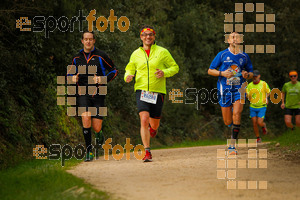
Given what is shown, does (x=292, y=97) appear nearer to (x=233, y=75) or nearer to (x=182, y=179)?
(x=233, y=75)

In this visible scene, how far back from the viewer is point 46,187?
25.7ft

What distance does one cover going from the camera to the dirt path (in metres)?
7.13

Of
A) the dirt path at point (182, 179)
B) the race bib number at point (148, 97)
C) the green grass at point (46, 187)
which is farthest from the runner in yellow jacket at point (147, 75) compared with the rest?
the green grass at point (46, 187)

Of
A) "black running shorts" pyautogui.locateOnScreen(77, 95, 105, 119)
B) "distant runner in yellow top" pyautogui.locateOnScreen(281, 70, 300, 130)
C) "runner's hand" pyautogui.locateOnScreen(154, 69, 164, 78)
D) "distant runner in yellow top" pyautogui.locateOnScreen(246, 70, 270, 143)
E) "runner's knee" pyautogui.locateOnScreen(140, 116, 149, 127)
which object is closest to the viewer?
"runner's hand" pyautogui.locateOnScreen(154, 69, 164, 78)

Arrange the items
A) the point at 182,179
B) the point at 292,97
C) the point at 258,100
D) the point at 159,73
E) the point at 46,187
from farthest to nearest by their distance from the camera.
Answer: the point at 292,97 < the point at 258,100 < the point at 159,73 < the point at 182,179 < the point at 46,187

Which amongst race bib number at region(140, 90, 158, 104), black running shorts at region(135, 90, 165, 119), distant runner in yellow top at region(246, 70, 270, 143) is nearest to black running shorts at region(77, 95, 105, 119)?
black running shorts at region(135, 90, 165, 119)

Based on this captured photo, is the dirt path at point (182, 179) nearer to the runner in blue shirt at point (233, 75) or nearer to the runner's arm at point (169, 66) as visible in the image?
the runner in blue shirt at point (233, 75)

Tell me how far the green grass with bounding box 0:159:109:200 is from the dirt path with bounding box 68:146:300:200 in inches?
10.5

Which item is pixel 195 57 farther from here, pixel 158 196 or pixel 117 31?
pixel 158 196

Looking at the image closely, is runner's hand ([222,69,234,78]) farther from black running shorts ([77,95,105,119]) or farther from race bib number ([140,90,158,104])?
black running shorts ([77,95,105,119])

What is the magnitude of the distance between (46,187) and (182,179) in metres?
1.97

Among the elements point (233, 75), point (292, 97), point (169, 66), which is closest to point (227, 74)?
point (233, 75)

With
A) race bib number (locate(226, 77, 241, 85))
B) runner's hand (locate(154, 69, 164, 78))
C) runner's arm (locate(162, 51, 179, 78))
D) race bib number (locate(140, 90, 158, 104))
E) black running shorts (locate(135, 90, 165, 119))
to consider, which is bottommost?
black running shorts (locate(135, 90, 165, 119))

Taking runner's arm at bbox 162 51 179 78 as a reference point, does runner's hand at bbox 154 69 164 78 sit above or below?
below
